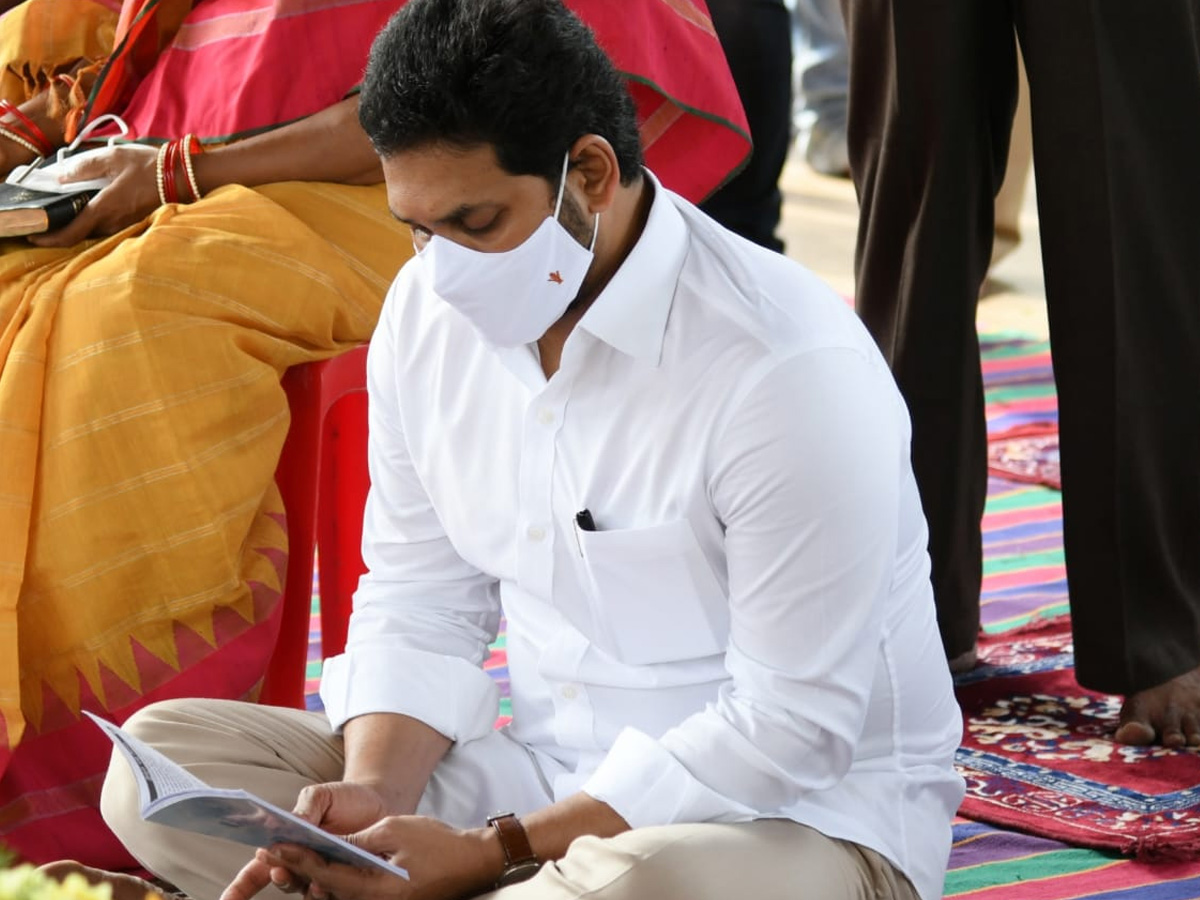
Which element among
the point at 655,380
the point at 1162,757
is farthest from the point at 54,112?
the point at 1162,757

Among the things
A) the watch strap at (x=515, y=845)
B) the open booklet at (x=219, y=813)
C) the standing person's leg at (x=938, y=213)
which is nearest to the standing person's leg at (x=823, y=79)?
the standing person's leg at (x=938, y=213)

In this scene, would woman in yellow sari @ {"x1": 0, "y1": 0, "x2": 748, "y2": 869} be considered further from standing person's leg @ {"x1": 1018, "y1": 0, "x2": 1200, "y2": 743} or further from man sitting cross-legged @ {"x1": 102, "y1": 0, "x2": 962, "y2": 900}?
standing person's leg @ {"x1": 1018, "y1": 0, "x2": 1200, "y2": 743}

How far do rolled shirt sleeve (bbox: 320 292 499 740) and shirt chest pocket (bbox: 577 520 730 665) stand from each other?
0.62 ft

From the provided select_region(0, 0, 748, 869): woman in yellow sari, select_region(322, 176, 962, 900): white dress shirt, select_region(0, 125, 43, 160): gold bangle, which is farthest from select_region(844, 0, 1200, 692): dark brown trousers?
select_region(0, 125, 43, 160): gold bangle

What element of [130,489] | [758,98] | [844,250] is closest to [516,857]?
[130,489]

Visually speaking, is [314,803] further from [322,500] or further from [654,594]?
[322,500]

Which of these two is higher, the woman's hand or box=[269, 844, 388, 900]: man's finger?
the woman's hand

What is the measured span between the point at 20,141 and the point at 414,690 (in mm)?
1179

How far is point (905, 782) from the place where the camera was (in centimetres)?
155

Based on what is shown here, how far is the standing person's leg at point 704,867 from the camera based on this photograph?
4.58 ft

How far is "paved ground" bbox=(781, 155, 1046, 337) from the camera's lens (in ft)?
15.1

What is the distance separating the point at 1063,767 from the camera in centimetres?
218

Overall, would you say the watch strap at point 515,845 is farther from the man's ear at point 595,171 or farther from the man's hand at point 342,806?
the man's ear at point 595,171

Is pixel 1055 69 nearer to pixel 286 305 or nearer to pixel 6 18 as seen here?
pixel 286 305
